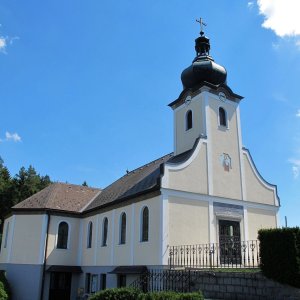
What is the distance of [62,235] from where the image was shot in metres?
28.2

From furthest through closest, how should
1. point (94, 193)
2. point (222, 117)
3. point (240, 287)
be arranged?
point (94, 193) < point (222, 117) < point (240, 287)

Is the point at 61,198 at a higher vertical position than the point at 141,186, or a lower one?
higher

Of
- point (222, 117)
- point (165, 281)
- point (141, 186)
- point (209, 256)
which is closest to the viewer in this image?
point (165, 281)

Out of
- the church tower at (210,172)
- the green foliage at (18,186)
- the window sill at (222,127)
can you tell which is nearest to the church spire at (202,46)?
the church tower at (210,172)

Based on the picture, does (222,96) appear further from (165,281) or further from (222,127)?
(165,281)

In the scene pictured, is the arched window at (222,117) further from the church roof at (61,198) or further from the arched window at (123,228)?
the church roof at (61,198)

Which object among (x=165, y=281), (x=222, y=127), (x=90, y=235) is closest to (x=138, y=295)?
(x=165, y=281)

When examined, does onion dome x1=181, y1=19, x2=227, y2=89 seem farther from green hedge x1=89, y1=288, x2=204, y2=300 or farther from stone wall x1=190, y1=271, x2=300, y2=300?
green hedge x1=89, y1=288, x2=204, y2=300

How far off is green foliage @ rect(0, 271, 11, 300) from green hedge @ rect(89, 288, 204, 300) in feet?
39.6

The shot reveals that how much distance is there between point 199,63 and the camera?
81.5ft

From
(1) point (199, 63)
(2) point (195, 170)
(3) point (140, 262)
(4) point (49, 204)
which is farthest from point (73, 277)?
(1) point (199, 63)

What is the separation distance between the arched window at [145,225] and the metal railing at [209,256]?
2.03 meters

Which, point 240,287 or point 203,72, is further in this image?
point 203,72

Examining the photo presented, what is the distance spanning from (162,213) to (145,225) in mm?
2122
